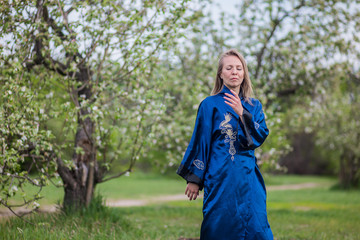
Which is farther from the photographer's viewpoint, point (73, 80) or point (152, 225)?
point (152, 225)

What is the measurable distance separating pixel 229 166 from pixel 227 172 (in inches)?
1.9

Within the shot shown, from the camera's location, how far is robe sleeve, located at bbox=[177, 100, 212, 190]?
9.80 ft

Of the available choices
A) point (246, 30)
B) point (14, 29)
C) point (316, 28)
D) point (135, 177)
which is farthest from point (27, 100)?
point (135, 177)

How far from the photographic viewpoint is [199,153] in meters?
3.02

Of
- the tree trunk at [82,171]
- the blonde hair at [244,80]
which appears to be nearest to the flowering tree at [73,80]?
the tree trunk at [82,171]

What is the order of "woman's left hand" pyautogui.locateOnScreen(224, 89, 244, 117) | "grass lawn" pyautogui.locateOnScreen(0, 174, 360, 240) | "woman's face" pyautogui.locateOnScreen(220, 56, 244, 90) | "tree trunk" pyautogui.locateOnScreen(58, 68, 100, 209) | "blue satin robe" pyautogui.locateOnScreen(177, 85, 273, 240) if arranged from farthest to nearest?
1. "tree trunk" pyautogui.locateOnScreen(58, 68, 100, 209)
2. "grass lawn" pyautogui.locateOnScreen(0, 174, 360, 240)
3. "woman's face" pyautogui.locateOnScreen(220, 56, 244, 90)
4. "woman's left hand" pyautogui.locateOnScreen(224, 89, 244, 117)
5. "blue satin robe" pyautogui.locateOnScreen(177, 85, 273, 240)

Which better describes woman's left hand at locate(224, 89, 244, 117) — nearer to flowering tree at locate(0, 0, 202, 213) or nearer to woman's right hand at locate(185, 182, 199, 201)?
woman's right hand at locate(185, 182, 199, 201)

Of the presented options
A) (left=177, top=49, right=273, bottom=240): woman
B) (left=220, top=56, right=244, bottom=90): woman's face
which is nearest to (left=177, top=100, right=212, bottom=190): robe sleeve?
(left=177, top=49, right=273, bottom=240): woman

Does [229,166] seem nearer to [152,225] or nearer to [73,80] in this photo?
[73,80]

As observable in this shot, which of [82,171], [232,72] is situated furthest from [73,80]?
[232,72]

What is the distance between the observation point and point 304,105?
7879mm

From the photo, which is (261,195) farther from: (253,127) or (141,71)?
(141,71)

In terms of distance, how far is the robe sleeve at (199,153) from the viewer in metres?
2.99

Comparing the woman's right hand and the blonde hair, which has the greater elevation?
the blonde hair
